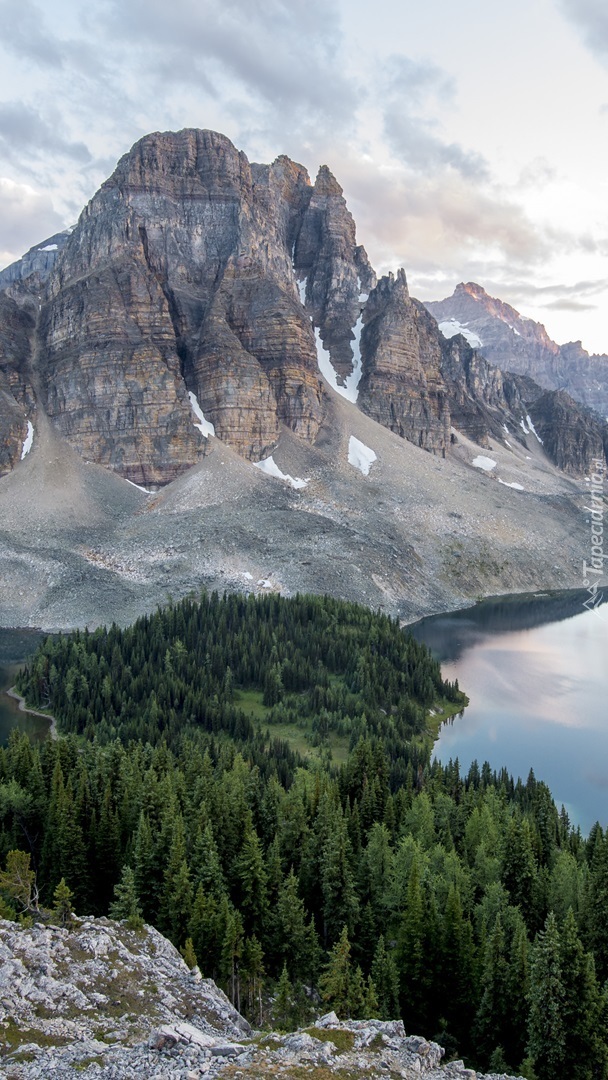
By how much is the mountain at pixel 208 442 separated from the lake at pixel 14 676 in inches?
211

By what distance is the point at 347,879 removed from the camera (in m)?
36.0

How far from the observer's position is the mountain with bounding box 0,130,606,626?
12062cm

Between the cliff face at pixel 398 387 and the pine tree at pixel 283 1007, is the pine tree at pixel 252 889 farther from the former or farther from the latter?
the cliff face at pixel 398 387

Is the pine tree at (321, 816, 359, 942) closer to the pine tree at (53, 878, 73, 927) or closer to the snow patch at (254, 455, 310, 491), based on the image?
the pine tree at (53, 878, 73, 927)

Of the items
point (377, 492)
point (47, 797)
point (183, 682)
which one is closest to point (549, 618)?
point (377, 492)

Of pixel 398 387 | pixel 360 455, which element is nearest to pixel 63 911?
pixel 360 455

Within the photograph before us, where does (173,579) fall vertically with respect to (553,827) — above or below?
above

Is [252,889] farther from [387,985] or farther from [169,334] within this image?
[169,334]

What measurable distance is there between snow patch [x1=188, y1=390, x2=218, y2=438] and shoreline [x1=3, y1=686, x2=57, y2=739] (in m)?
82.2

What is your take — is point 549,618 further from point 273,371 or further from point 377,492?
point 273,371

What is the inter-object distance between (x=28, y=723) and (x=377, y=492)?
96.2 meters

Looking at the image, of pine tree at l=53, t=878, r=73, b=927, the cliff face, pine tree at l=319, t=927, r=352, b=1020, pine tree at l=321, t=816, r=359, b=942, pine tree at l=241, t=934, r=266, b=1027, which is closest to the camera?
pine tree at l=53, t=878, r=73, b=927

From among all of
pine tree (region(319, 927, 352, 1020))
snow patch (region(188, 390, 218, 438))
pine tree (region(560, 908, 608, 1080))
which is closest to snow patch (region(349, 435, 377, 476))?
snow patch (region(188, 390, 218, 438))

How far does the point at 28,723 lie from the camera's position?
72.2m
